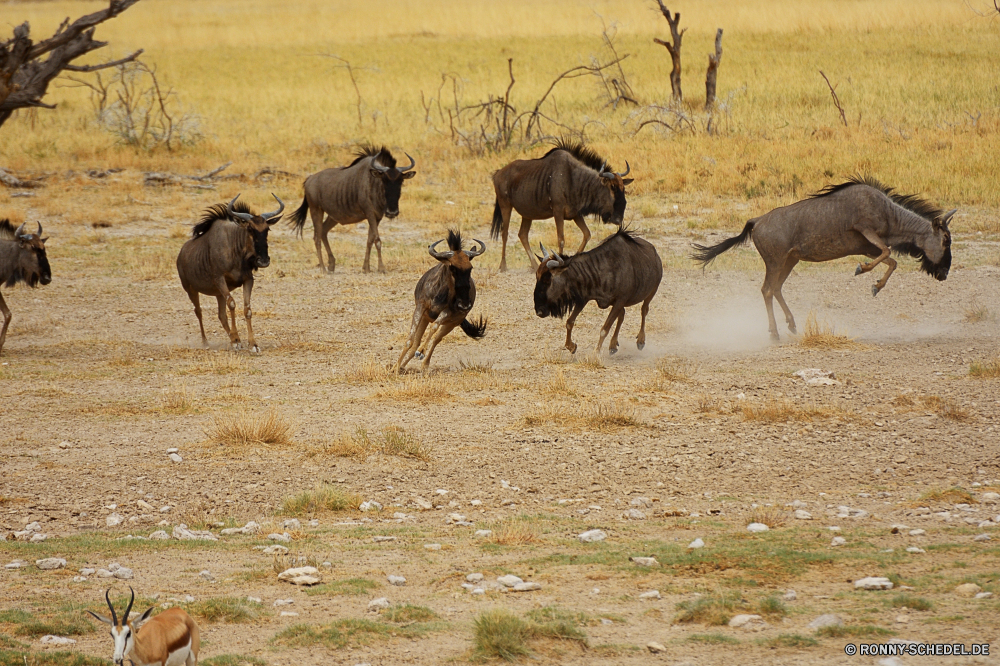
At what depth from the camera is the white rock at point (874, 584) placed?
555 cm

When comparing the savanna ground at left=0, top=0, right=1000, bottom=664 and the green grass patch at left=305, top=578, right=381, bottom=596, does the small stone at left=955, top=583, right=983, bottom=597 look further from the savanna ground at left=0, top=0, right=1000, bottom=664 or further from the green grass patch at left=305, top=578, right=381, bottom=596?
the green grass patch at left=305, top=578, right=381, bottom=596

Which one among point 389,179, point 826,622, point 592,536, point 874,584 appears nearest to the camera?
point 826,622

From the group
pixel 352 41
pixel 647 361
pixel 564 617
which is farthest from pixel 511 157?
pixel 352 41

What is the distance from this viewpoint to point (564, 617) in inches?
207

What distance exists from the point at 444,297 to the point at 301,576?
5318mm

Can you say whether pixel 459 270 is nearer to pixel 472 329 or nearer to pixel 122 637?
pixel 472 329

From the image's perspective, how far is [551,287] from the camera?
464 inches

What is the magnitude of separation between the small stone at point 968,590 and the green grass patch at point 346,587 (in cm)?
296

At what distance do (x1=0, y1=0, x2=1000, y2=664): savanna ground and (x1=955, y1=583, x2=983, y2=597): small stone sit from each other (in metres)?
0.07

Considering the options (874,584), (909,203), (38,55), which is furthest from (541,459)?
(38,55)

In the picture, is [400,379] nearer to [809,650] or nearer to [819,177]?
[809,650]

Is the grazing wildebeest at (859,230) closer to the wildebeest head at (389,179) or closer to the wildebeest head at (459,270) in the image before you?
the wildebeest head at (459,270)

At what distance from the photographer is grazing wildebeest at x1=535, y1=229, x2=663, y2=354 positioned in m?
11.7

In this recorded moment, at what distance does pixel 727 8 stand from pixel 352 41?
18.9m
